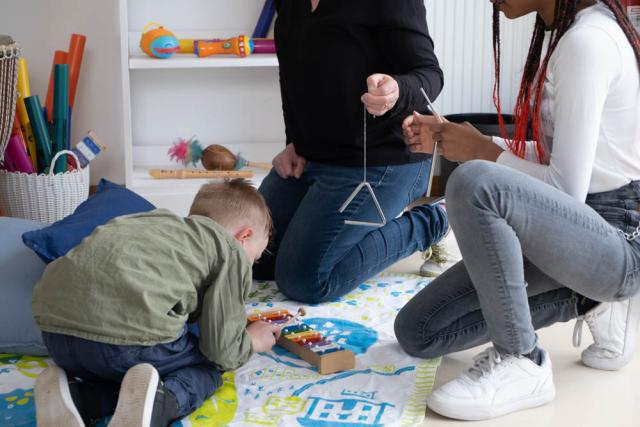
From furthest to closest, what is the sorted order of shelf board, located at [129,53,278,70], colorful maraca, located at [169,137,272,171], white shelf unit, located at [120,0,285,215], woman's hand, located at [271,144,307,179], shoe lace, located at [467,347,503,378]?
white shelf unit, located at [120,0,285,215]
colorful maraca, located at [169,137,272,171]
shelf board, located at [129,53,278,70]
woman's hand, located at [271,144,307,179]
shoe lace, located at [467,347,503,378]

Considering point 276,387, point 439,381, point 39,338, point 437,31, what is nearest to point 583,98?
point 439,381

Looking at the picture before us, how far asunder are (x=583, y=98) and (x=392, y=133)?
672 mm

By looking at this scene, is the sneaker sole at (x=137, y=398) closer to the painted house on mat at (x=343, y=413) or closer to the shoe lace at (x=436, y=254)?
the painted house on mat at (x=343, y=413)

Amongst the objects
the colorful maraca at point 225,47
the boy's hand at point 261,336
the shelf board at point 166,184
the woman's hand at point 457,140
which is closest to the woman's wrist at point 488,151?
the woman's hand at point 457,140

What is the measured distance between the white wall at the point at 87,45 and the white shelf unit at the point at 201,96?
0.07 metres

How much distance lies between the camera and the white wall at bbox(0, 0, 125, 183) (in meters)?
2.87

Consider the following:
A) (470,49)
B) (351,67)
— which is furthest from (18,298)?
(470,49)

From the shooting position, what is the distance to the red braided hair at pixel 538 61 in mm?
1411

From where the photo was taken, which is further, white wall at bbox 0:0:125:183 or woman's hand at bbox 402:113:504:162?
white wall at bbox 0:0:125:183

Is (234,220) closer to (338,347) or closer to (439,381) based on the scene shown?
(338,347)

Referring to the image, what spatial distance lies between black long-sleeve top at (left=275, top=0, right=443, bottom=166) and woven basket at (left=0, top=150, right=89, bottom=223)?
0.86 m

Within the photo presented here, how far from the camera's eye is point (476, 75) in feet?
10.3

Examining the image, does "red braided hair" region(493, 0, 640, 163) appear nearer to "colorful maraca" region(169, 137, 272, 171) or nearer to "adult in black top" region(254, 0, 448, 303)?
"adult in black top" region(254, 0, 448, 303)

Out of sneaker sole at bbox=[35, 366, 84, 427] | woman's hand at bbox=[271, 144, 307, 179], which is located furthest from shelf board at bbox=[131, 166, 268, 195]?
sneaker sole at bbox=[35, 366, 84, 427]
